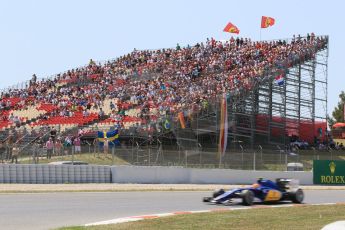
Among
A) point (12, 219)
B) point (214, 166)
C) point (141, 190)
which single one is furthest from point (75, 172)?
point (12, 219)

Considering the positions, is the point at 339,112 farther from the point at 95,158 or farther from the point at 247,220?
the point at 247,220

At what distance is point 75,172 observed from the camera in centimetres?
3198

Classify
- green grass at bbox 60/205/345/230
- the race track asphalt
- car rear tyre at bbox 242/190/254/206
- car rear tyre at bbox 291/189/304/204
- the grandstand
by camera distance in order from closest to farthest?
green grass at bbox 60/205/345/230, the race track asphalt, car rear tyre at bbox 242/190/254/206, car rear tyre at bbox 291/189/304/204, the grandstand

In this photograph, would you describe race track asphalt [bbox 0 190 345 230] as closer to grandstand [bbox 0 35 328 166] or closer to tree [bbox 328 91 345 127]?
grandstand [bbox 0 35 328 166]

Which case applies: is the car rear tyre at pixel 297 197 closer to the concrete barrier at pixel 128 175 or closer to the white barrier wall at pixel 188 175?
the concrete barrier at pixel 128 175

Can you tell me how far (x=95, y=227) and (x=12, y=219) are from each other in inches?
97.3

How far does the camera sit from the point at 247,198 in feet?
66.7

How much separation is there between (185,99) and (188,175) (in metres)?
8.69

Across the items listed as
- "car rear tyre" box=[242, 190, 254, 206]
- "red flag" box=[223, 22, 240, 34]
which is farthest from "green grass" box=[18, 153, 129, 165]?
"red flag" box=[223, 22, 240, 34]

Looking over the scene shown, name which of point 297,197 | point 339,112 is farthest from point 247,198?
point 339,112

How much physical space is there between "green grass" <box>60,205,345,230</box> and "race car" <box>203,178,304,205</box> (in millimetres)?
2178

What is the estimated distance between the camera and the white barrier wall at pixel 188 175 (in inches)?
1321

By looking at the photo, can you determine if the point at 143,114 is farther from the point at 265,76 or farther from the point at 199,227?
the point at 199,227

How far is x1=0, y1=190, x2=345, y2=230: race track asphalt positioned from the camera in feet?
50.0
